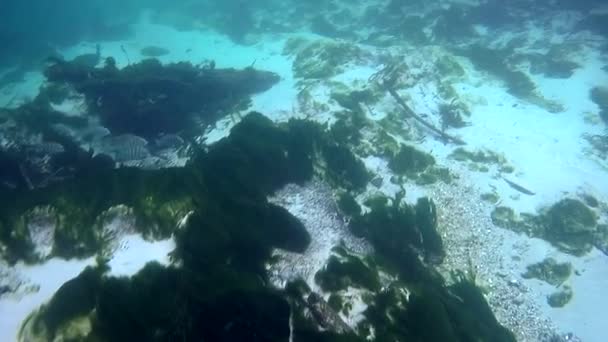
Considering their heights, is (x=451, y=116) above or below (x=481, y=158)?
above

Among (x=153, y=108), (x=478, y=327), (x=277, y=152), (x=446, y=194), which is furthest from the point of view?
(x=153, y=108)

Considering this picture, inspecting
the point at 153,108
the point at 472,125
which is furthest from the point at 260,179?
the point at 472,125

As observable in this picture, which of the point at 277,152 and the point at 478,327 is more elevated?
the point at 277,152

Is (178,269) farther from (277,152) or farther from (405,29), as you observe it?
(405,29)

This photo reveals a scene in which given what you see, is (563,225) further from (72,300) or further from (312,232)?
(72,300)

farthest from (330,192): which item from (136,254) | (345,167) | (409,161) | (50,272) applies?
(50,272)

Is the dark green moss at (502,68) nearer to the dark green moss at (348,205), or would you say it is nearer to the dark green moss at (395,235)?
the dark green moss at (395,235)
